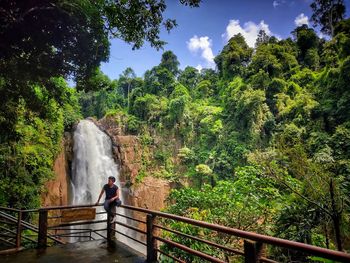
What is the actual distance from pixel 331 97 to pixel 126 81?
34.4m

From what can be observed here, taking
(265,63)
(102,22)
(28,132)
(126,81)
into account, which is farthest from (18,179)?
(126,81)

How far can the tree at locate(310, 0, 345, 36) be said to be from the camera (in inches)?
1266

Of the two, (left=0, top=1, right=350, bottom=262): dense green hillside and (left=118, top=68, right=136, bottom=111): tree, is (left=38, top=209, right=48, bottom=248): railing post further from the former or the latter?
(left=118, top=68, right=136, bottom=111): tree

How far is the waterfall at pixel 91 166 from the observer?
21188 mm

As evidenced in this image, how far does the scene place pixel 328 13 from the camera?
33.0 metres

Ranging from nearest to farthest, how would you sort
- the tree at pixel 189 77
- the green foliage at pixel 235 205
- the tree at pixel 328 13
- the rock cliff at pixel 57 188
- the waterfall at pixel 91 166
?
the green foliage at pixel 235 205 → the rock cliff at pixel 57 188 → the waterfall at pixel 91 166 → the tree at pixel 328 13 → the tree at pixel 189 77

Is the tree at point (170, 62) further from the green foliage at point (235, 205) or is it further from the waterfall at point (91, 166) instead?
the green foliage at point (235, 205)

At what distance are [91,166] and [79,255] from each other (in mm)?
19062

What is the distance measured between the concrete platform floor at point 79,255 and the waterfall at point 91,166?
53.7ft

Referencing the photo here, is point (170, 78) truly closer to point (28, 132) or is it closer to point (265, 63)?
point (265, 63)

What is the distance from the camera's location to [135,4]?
227 inches

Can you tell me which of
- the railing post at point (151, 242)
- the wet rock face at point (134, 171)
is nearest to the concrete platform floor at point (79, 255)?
the railing post at point (151, 242)

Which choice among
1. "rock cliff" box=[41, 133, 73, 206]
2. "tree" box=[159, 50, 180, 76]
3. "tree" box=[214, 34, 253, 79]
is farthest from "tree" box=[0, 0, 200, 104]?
"tree" box=[159, 50, 180, 76]

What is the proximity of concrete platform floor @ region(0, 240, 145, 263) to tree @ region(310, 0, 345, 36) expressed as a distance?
35828mm
